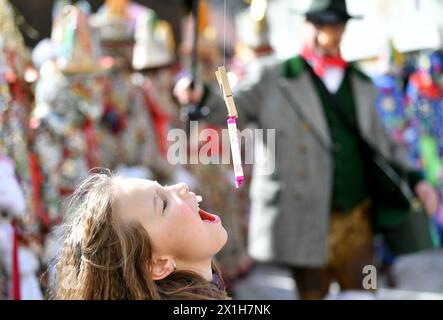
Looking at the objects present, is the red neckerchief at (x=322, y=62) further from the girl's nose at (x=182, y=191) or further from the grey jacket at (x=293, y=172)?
the girl's nose at (x=182, y=191)

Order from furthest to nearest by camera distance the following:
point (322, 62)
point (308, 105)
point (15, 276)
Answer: point (322, 62) → point (308, 105) → point (15, 276)

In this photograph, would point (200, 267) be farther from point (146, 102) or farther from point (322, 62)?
point (146, 102)

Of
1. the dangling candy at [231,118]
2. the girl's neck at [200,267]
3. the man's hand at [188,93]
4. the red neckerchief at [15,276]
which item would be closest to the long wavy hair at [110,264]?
the girl's neck at [200,267]

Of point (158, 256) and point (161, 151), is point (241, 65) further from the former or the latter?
point (158, 256)

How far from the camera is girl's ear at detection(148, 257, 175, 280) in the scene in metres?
2.51

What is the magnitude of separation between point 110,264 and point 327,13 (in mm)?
2826

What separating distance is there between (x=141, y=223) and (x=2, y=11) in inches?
90.5

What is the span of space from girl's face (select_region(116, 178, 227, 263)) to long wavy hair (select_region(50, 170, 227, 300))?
26 millimetres

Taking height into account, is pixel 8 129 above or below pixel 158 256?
above

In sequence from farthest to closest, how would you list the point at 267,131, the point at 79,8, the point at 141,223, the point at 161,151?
the point at 161,151
the point at 79,8
the point at 267,131
the point at 141,223

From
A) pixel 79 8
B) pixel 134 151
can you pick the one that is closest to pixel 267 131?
pixel 79 8

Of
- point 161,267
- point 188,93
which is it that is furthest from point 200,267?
point 188,93

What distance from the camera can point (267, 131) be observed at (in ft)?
16.3

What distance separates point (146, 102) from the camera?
24.9ft
